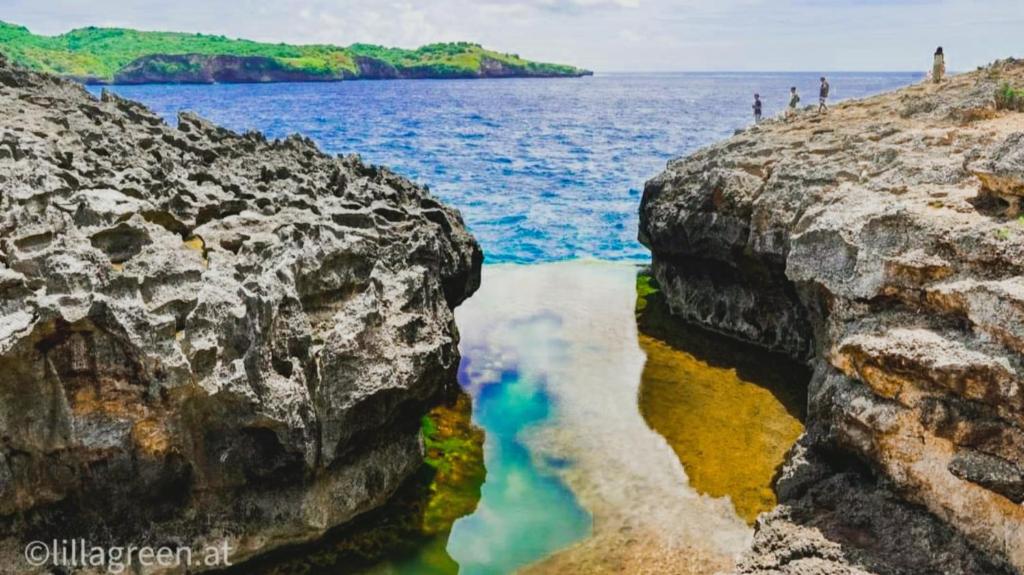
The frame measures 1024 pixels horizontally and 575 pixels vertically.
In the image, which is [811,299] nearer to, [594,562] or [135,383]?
[594,562]

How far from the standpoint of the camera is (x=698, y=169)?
23.1 m

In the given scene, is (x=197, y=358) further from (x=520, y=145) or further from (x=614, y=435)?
(x=520, y=145)

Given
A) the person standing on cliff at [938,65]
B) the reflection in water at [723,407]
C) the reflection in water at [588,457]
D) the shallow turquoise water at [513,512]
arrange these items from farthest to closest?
the person standing on cliff at [938,65]
the reflection in water at [723,407]
the shallow turquoise water at [513,512]
the reflection in water at [588,457]

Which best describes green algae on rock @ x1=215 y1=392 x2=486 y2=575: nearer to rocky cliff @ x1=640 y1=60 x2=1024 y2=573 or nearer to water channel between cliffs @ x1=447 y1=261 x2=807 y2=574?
water channel between cliffs @ x1=447 y1=261 x2=807 y2=574

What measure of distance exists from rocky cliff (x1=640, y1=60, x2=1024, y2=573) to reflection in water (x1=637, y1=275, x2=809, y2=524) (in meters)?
1.92

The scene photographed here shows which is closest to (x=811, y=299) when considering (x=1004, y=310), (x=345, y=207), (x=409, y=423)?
(x=1004, y=310)

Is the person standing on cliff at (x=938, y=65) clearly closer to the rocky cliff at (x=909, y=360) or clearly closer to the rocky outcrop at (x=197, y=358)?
the rocky cliff at (x=909, y=360)

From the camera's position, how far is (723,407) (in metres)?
18.0

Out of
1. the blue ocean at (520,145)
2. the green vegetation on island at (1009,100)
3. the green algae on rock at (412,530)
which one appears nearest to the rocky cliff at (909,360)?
the green vegetation on island at (1009,100)

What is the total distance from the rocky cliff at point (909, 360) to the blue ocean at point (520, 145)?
1993 cm

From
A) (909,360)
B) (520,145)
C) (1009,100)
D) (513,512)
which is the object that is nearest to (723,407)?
(513,512)

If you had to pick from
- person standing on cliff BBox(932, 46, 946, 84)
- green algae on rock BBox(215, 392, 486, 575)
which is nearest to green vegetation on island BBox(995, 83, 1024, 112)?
person standing on cliff BBox(932, 46, 946, 84)

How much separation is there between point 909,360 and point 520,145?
69.1 m

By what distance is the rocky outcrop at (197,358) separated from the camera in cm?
1091
